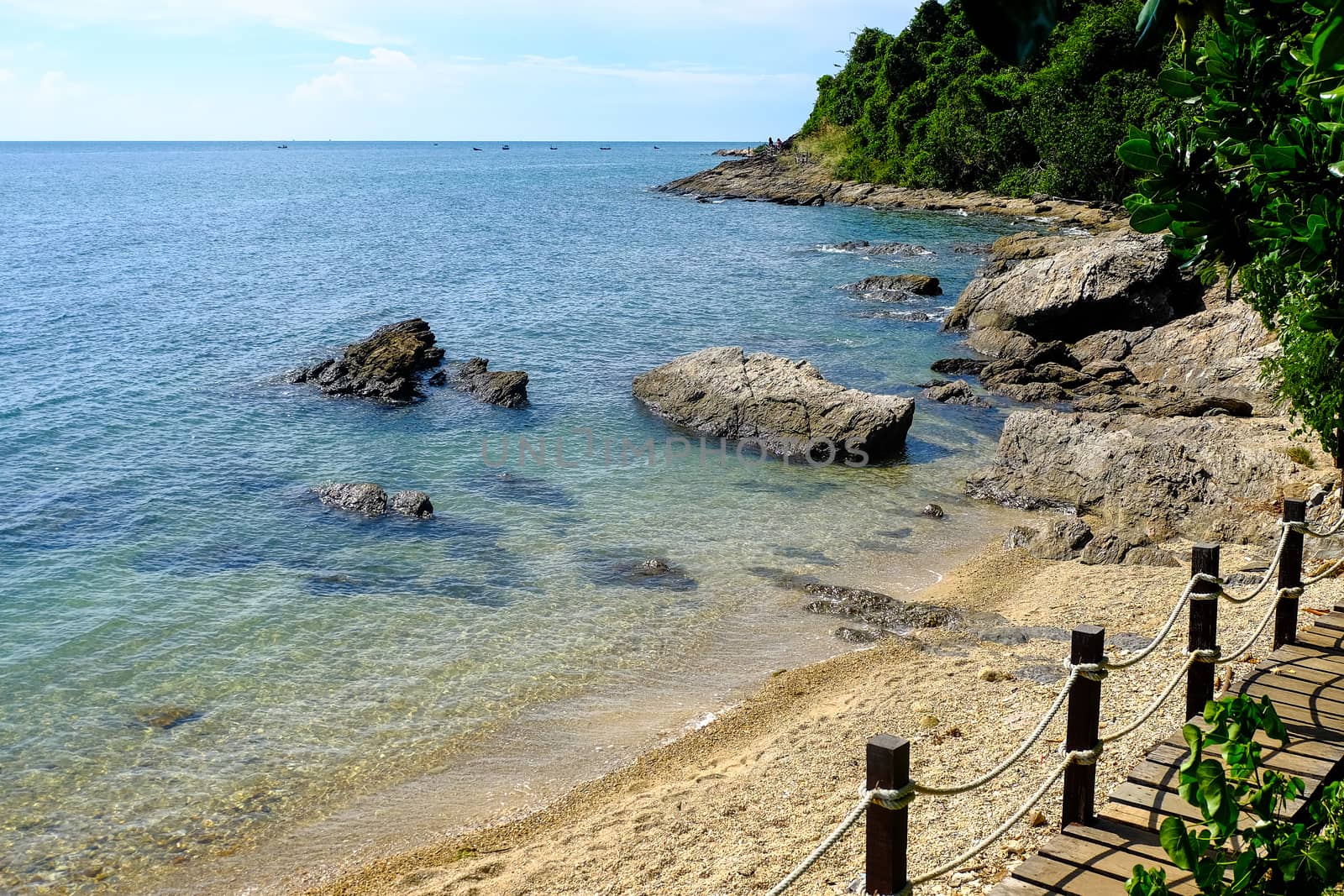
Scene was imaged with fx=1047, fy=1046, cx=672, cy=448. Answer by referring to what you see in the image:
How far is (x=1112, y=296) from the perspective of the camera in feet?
84.7

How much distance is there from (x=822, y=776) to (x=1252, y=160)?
622 centimetres

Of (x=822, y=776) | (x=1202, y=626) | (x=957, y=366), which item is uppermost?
(x=957, y=366)

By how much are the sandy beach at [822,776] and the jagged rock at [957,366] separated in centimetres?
1356

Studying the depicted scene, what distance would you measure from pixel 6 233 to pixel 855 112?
59808mm

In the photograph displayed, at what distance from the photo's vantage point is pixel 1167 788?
6.19 m

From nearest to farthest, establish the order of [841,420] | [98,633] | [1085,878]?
[1085,878], [98,633], [841,420]

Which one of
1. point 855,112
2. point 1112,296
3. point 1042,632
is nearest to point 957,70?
point 855,112

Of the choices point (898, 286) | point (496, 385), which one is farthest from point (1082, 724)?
point (898, 286)

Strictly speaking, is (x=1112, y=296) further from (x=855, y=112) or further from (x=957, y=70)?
(x=855, y=112)

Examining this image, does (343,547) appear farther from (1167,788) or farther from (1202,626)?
(1167,788)

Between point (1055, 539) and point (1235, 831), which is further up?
point (1235, 831)

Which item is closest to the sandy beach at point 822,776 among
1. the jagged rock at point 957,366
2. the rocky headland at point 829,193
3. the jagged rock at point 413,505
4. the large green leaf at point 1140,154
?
the large green leaf at point 1140,154

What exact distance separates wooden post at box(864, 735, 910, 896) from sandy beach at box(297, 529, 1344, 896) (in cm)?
169

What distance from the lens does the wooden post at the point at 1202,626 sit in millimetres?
6812
